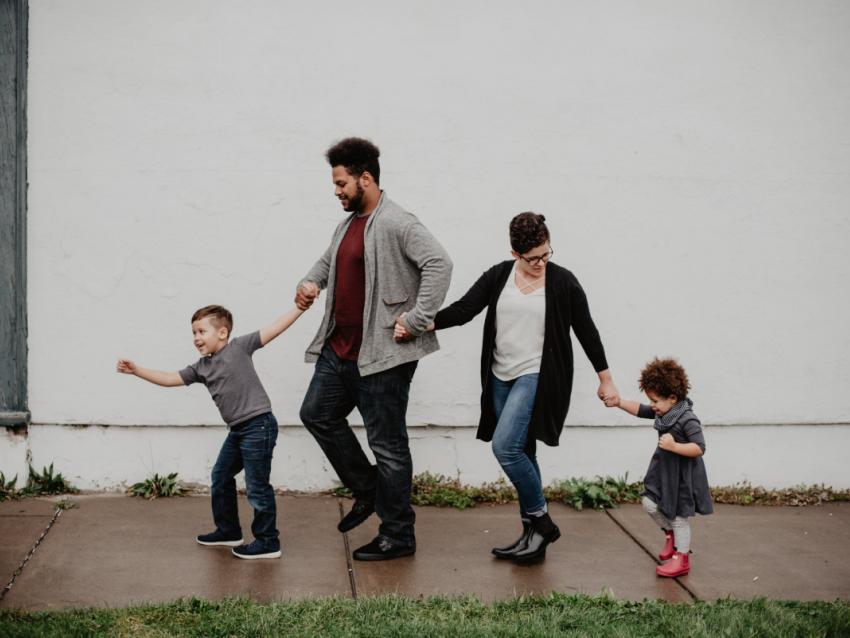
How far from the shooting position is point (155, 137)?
233 inches

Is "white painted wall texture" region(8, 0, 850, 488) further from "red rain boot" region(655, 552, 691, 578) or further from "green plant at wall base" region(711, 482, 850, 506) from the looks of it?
"red rain boot" region(655, 552, 691, 578)

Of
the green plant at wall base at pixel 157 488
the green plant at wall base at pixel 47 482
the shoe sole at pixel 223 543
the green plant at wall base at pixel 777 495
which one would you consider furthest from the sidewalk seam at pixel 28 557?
the green plant at wall base at pixel 777 495

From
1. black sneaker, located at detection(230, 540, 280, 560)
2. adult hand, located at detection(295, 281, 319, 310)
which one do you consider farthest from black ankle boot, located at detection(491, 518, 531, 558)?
adult hand, located at detection(295, 281, 319, 310)

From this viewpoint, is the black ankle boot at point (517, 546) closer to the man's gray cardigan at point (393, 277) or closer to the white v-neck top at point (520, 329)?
the white v-neck top at point (520, 329)

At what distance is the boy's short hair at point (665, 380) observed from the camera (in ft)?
15.3

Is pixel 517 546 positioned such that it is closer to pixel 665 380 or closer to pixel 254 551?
pixel 665 380

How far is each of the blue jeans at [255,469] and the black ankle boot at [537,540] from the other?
48.8 inches

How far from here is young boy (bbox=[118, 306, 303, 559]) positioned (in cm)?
482

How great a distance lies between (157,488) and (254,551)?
1.30m

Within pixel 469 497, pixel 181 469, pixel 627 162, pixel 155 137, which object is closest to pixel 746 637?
pixel 469 497

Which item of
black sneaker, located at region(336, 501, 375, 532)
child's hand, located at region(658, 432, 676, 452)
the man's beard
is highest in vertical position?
the man's beard

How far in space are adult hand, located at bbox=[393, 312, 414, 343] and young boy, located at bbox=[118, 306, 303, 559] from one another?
1.72 feet

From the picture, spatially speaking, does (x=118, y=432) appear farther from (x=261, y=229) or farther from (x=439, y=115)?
(x=439, y=115)

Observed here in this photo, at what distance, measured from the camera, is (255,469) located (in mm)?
4848
